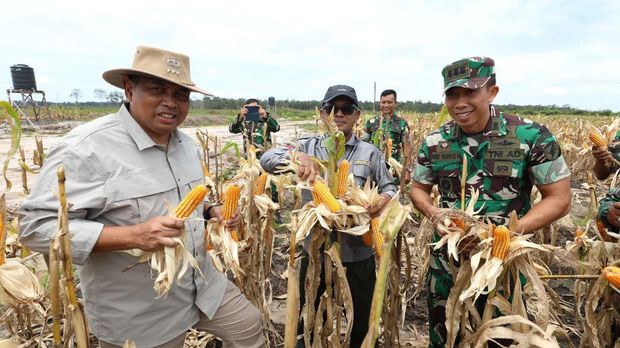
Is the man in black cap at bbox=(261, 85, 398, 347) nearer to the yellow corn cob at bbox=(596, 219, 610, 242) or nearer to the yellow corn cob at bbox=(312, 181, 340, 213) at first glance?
the yellow corn cob at bbox=(312, 181, 340, 213)

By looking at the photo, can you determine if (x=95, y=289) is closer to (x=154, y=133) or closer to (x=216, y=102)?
(x=154, y=133)

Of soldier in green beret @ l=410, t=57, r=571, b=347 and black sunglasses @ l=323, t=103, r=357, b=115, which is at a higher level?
black sunglasses @ l=323, t=103, r=357, b=115

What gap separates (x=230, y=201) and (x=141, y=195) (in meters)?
0.55

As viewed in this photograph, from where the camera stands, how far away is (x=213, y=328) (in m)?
2.33

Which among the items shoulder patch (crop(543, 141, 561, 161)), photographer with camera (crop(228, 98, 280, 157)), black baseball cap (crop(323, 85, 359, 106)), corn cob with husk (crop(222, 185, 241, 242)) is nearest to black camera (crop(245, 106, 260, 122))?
photographer with camera (crop(228, 98, 280, 157))

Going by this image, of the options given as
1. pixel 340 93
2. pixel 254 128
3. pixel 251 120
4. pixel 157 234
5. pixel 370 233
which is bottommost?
pixel 370 233

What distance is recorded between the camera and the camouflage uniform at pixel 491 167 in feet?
7.30

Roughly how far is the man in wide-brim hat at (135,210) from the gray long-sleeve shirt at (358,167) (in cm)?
77

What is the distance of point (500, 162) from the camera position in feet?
7.52

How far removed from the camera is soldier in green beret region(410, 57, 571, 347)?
2.18m

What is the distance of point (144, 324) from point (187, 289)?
0.95 ft

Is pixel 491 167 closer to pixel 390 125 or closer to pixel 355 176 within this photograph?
pixel 355 176

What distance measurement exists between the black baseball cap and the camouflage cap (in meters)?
0.84

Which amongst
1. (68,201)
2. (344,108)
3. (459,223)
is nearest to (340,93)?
(344,108)
